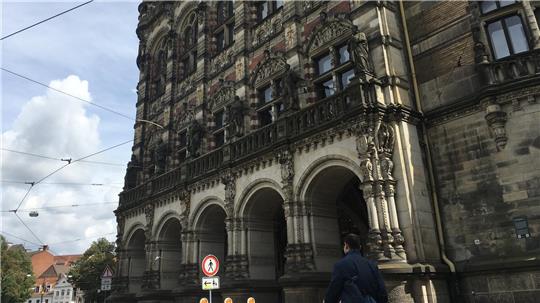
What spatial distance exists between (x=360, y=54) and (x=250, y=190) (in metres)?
6.65

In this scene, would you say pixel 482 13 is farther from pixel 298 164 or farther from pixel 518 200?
A: pixel 298 164

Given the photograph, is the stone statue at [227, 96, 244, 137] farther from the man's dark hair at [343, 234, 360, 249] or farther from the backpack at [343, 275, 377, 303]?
the backpack at [343, 275, 377, 303]

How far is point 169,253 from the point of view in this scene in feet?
72.2

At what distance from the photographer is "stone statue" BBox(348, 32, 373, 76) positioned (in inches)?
515

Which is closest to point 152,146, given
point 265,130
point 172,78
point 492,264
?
point 172,78

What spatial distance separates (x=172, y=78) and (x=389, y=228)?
18.5m

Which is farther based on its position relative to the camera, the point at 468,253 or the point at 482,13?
the point at 482,13

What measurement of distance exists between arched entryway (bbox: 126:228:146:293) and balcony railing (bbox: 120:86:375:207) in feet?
13.0

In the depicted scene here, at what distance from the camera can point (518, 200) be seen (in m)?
11.0

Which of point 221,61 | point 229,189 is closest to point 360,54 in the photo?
point 229,189

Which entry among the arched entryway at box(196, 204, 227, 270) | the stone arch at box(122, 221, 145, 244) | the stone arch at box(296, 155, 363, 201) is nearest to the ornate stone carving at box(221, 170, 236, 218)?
the arched entryway at box(196, 204, 227, 270)

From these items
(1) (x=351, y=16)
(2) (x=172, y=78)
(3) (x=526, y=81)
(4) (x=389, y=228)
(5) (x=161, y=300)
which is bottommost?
(5) (x=161, y=300)

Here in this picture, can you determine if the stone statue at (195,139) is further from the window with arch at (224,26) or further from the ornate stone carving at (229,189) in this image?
the window with arch at (224,26)

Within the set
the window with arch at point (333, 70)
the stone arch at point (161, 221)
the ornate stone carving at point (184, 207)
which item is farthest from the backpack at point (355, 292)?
the stone arch at point (161, 221)
